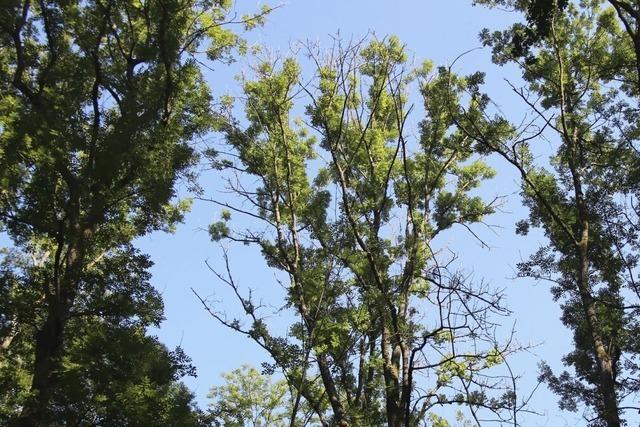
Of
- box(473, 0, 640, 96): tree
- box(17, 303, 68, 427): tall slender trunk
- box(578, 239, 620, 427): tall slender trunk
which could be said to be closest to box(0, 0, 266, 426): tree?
box(17, 303, 68, 427): tall slender trunk

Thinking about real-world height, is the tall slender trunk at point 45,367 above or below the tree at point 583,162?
below

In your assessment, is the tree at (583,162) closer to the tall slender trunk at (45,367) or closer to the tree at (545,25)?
the tree at (545,25)

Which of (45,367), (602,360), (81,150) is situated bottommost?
(45,367)

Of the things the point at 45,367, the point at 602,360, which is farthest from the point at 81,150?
the point at 602,360

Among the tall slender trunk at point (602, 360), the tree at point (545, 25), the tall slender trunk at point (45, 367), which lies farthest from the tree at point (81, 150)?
the tall slender trunk at point (602, 360)

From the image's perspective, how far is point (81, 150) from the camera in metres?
8.23

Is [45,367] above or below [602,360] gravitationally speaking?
below

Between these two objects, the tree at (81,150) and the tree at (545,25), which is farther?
the tree at (81,150)

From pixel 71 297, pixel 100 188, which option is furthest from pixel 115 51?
pixel 71 297

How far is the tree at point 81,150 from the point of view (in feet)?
24.7

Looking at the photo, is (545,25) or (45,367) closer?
(545,25)

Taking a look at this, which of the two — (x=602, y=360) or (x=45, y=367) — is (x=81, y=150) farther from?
(x=602, y=360)

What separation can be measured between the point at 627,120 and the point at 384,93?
4.39 meters

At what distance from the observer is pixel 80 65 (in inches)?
361
